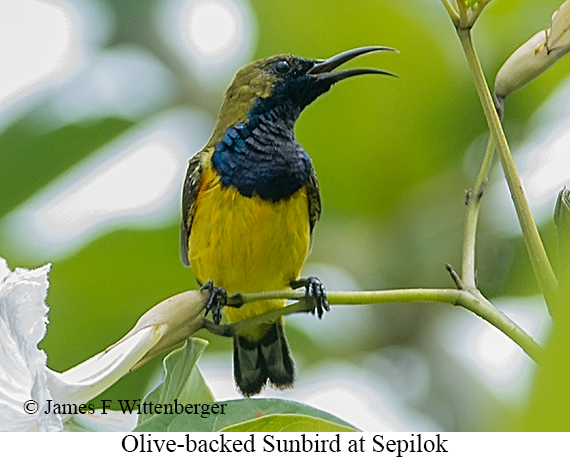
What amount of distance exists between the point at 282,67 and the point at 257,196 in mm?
304

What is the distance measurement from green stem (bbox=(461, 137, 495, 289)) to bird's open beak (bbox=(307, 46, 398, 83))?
0.41 meters

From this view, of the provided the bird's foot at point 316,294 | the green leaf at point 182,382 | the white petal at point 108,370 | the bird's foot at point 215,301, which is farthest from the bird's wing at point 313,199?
the white petal at point 108,370

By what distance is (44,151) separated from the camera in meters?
1.44

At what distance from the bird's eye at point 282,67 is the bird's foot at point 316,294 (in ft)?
1.51

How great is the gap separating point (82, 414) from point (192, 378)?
17 centimetres

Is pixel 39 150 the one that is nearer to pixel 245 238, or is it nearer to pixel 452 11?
pixel 245 238

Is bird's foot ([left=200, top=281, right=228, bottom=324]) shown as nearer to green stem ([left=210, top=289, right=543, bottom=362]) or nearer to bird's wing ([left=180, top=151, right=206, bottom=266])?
bird's wing ([left=180, top=151, right=206, bottom=266])

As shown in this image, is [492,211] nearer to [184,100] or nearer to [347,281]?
[347,281]

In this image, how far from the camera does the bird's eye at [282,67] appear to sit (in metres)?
1.60

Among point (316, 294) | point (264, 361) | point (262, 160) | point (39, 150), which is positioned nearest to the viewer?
point (316, 294)

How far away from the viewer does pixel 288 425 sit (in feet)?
2.89

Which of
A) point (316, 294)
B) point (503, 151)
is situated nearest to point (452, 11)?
point (503, 151)

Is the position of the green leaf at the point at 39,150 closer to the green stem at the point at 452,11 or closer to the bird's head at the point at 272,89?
the bird's head at the point at 272,89

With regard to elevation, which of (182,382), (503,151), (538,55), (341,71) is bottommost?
(182,382)
